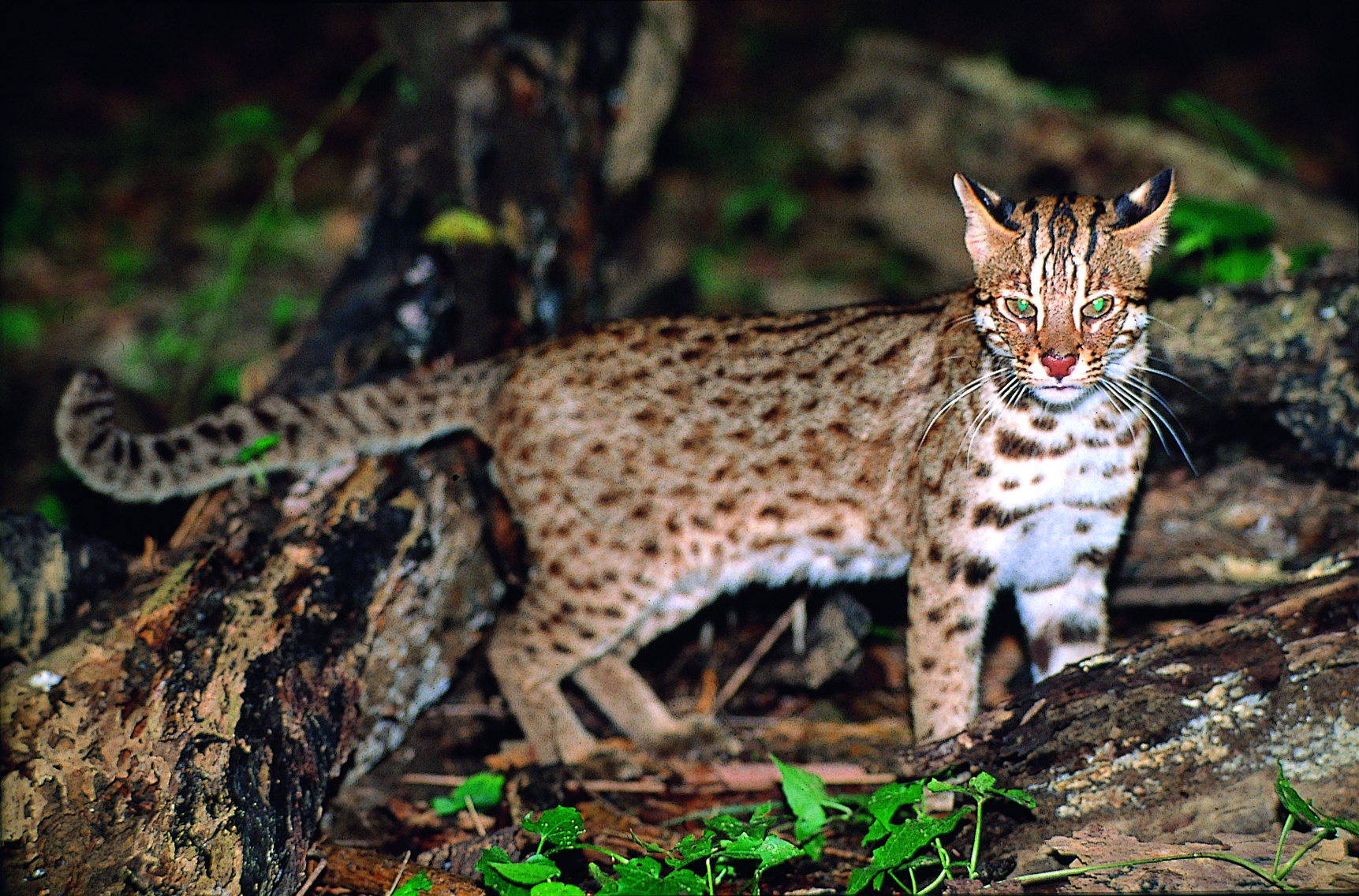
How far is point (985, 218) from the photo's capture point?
3389mm

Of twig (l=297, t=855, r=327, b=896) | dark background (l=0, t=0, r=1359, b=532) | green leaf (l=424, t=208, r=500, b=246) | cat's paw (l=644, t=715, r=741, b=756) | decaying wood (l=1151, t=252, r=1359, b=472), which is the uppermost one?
dark background (l=0, t=0, r=1359, b=532)

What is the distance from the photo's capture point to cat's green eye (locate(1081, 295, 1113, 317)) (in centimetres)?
321

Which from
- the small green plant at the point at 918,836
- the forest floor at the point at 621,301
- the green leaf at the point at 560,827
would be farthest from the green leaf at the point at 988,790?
the green leaf at the point at 560,827

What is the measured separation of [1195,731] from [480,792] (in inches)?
90.8

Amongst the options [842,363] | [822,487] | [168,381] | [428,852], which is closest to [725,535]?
[822,487]

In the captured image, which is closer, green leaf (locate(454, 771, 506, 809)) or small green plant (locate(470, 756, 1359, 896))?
small green plant (locate(470, 756, 1359, 896))

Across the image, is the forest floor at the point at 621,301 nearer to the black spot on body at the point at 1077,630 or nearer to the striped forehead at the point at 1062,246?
the black spot on body at the point at 1077,630

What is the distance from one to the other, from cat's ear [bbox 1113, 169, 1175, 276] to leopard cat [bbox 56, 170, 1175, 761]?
471mm

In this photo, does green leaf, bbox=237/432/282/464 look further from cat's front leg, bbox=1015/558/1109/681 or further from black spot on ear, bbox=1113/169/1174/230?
black spot on ear, bbox=1113/169/1174/230

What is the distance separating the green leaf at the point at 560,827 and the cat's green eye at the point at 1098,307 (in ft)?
6.65

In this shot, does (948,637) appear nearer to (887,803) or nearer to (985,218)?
(887,803)

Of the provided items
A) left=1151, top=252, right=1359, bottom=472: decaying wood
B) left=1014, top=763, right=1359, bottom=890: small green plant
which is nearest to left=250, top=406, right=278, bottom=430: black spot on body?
left=1014, top=763, right=1359, bottom=890: small green plant

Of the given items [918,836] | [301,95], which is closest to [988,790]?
[918,836]

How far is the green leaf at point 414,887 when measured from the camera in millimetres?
3049
